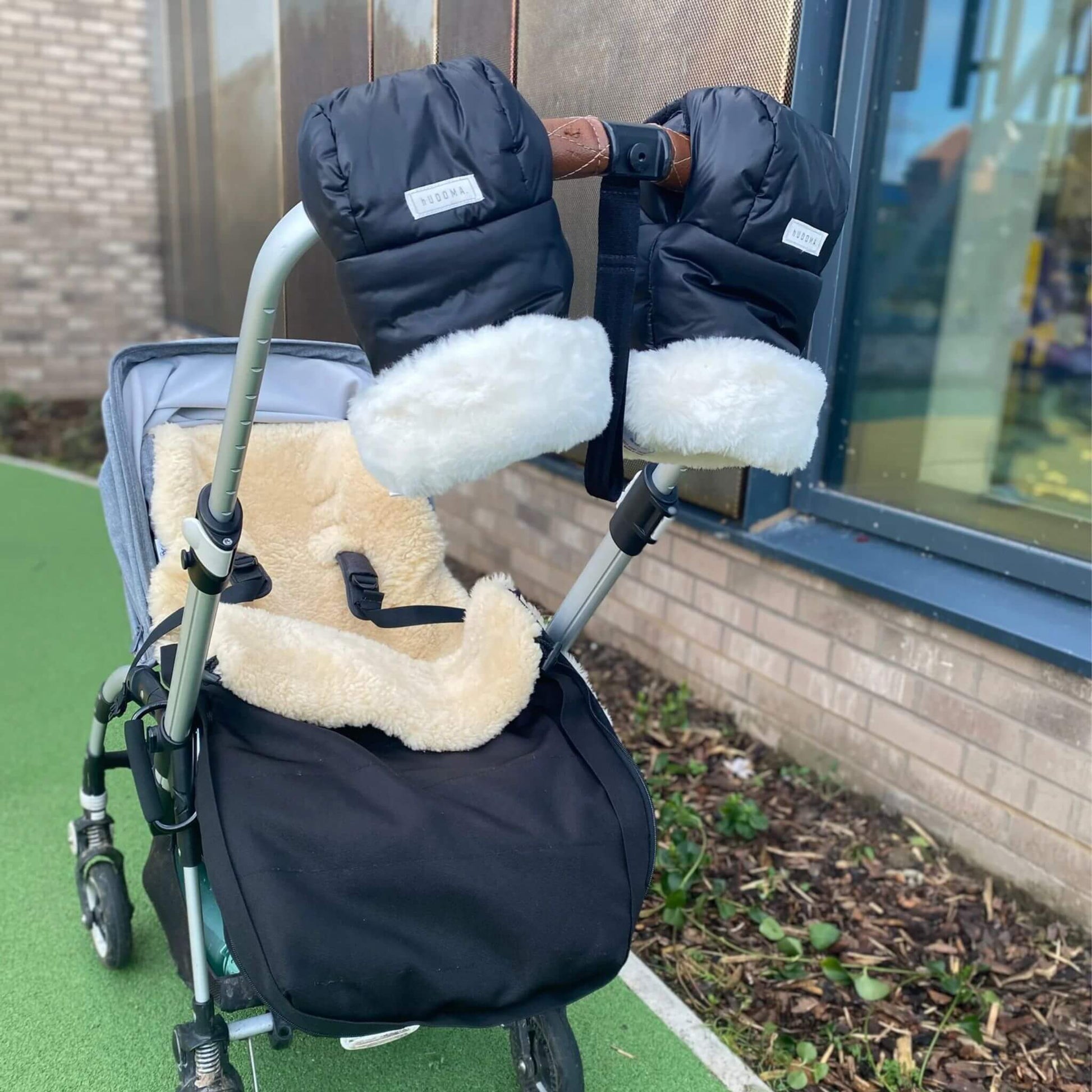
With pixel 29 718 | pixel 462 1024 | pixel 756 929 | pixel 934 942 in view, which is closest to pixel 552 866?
pixel 462 1024

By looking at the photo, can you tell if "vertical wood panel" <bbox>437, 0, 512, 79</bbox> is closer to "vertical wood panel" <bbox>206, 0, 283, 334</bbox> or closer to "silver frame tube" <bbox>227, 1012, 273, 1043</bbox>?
"vertical wood panel" <bbox>206, 0, 283, 334</bbox>

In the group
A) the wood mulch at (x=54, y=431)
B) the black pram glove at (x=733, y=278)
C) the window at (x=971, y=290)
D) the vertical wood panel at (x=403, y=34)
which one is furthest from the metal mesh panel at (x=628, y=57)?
the wood mulch at (x=54, y=431)

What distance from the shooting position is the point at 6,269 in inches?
297

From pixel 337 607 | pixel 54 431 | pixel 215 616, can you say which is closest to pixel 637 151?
pixel 215 616

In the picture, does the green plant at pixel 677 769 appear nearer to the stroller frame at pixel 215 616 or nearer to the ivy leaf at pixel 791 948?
the ivy leaf at pixel 791 948

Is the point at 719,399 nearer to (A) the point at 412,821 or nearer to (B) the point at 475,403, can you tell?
(B) the point at 475,403

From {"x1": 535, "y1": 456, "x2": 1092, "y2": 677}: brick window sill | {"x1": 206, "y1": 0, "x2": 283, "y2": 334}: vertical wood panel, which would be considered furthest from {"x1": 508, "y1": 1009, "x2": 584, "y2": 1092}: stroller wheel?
{"x1": 206, "y1": 0, "x2": 283, "y2": 334}: vertical wood panel

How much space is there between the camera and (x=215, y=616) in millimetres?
1497

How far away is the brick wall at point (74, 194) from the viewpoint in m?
7.40

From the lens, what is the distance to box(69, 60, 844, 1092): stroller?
1.24 meters

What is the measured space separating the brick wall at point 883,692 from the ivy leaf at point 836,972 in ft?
1.85

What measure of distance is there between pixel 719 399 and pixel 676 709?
2237 millimetres

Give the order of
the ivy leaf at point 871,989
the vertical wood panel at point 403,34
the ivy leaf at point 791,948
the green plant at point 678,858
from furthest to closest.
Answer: the vertical wood panel at point 403,34 < the green plant at point 678,858 < the ivy leaf at point 791,948 < the ivy leaf at point 871,989

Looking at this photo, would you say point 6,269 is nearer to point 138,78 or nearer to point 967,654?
point 138,78
